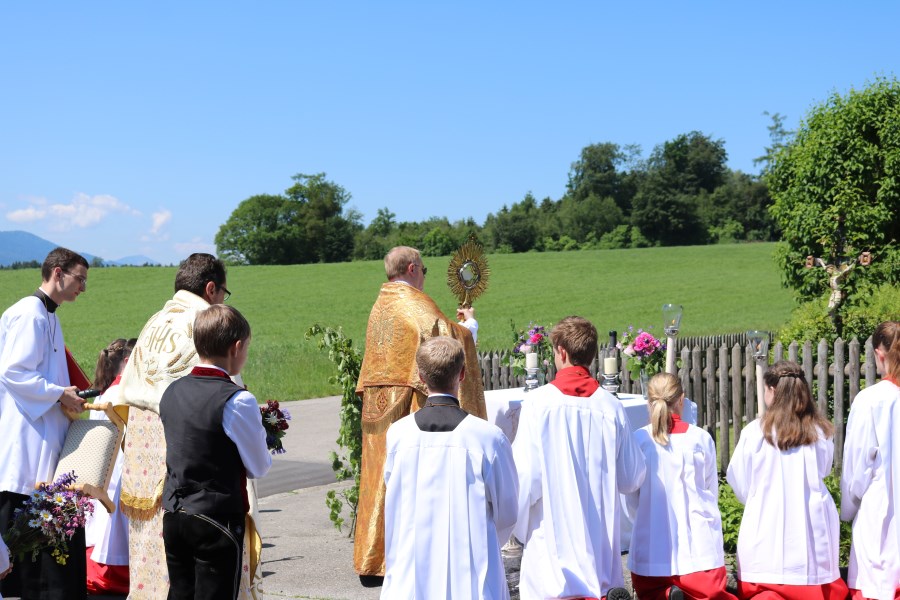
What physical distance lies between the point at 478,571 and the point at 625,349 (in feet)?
16.7

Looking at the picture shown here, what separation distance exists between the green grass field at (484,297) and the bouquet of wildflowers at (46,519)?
16172 millimetres

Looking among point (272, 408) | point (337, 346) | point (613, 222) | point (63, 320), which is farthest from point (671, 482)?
point (613, 222)

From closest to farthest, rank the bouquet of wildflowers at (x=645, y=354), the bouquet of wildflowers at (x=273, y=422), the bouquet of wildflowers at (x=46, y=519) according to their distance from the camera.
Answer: the bouquet of wildflowers at (x=46, y=519)
the bouquet of wildflowers at (x=273, y=422)
the bouquet of wildflowers at (x=645, y=354)

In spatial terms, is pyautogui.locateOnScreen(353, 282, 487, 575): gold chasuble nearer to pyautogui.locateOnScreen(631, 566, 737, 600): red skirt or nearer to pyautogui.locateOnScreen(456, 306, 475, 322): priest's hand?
pyautogui.locateOnScreen(456, 306, 475, 322): priest's hand

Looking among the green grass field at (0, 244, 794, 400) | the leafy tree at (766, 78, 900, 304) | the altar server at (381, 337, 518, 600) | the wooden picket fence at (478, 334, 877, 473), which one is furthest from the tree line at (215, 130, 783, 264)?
the altar server at (381, 337, 518, 600)

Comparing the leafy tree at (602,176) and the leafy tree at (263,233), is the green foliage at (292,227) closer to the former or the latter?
the leafy tree at (263,233)

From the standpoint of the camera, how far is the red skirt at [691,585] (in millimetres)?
5434

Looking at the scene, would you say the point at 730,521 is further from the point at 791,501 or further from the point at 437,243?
the point at 437,243

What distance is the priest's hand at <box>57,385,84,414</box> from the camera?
5.93 meters

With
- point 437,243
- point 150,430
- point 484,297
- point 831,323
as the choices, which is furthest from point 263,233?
point 150,430

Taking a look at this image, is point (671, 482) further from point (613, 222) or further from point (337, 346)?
point (613, 222)

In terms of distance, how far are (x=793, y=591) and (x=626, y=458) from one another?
4.82 feet

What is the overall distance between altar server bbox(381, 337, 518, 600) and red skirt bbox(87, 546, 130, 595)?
3242 millimetres

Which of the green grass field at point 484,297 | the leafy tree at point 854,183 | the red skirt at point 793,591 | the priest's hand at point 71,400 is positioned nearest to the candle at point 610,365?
the red skirt at point 793,591
